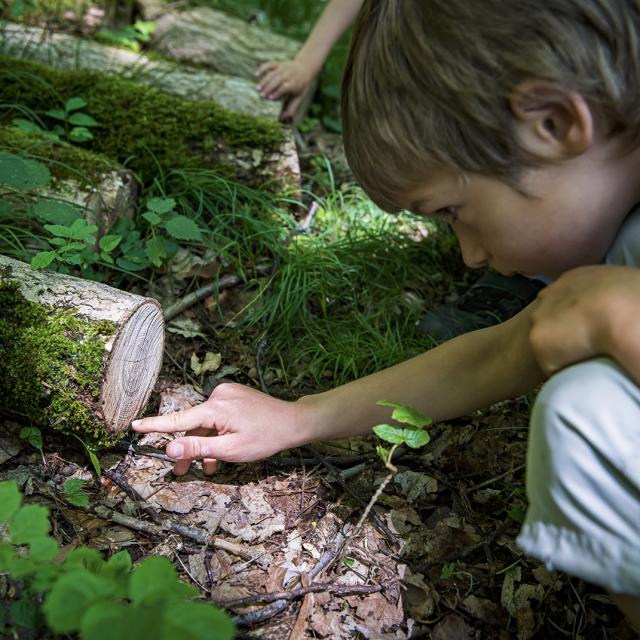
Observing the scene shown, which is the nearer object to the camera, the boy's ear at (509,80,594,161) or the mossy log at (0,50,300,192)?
the boy's ear at (509,80,594,161)

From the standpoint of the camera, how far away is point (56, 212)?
87.7 inches

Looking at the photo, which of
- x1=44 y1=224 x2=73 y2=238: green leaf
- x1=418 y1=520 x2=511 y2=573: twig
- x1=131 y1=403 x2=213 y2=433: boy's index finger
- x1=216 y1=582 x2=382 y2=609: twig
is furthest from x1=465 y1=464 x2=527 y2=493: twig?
x1=44 y1=224 x2=73 y2=238: green leaf

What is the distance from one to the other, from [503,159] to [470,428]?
1.12m

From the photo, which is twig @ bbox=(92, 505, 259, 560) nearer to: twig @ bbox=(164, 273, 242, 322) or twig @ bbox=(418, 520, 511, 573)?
twig @ bbox=(418, 520, 511, 573)

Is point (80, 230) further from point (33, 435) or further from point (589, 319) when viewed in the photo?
point (589, 319)

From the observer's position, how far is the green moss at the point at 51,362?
179 cm

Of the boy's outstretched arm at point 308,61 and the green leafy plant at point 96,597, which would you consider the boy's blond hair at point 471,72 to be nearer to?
the green leafy plant at point 96,597

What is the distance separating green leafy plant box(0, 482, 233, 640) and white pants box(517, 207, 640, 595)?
0.67 meters

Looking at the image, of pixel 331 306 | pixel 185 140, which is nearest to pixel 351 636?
pixel 331 306

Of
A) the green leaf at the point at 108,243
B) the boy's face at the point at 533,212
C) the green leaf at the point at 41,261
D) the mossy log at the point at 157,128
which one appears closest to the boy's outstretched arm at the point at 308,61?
the mossy log at the point at 157,128

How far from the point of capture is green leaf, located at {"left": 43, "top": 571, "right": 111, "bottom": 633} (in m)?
1.08

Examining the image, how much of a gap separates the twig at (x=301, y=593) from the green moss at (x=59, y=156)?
1.64 meters

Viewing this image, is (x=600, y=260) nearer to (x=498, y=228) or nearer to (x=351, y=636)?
(x=498, y=228)

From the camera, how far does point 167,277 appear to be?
106 inches
